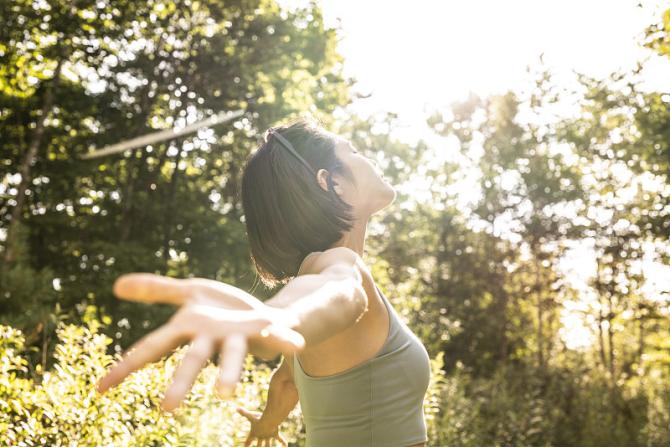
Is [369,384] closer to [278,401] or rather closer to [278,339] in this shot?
[278,401]

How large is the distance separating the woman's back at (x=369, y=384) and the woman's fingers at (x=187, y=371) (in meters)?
0.93

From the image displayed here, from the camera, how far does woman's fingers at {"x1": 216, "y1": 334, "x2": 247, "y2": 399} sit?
2.24ft

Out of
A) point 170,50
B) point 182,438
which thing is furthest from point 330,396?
point 170,50

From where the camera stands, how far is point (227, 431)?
4.35 meters

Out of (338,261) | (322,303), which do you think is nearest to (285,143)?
(338,261)

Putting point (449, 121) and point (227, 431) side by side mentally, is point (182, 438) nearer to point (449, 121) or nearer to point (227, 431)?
point (227, 431)

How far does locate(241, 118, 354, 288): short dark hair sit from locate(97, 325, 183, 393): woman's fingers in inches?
45.4

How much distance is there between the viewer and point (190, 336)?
0.75 metres

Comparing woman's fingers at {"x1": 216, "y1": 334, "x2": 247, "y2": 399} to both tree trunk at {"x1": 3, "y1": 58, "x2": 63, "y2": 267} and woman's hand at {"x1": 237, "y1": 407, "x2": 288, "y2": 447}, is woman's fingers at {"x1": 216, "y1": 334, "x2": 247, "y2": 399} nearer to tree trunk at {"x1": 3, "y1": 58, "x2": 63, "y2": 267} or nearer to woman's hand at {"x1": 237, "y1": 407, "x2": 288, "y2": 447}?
woman's hand at {"x1": 237, "y1": 407, "x2": 288, "y2": 447}

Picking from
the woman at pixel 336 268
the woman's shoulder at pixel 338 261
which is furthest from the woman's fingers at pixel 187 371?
the woman's shoulder at pixel 338 261

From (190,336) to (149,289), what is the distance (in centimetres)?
7

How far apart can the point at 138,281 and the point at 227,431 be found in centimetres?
388

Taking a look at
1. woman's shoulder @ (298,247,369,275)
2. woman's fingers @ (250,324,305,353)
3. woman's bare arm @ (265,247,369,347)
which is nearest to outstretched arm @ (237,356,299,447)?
woman's shoulder @ (298,247,369,275)

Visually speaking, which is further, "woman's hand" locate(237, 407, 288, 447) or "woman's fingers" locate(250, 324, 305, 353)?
"woman's hand" locate(237, 407, 288, 447)
